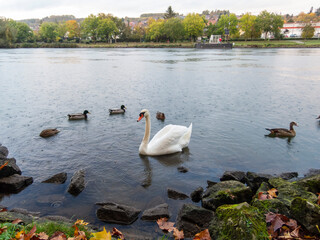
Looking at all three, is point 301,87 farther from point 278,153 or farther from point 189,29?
point 189,29

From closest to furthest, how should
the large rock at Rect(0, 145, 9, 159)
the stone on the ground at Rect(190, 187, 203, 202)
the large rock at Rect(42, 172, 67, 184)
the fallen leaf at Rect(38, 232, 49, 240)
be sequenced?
the fallen leaf at Rect(38, 232, 49, 240) → the stone on the ground at Rect(190, 187, 203, 202) → the large rock at Rect(42, 172, 67, 184) → the large rock at Rect(0, 145, 9, 159)

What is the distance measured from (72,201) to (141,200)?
1735 millimetres

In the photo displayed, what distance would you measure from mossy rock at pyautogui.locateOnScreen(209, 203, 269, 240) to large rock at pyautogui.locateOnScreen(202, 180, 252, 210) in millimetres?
1324

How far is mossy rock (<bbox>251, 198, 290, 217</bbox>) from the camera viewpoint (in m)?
4.99

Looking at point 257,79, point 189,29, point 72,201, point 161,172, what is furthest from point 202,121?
point 189,29

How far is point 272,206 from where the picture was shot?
5.14 metres

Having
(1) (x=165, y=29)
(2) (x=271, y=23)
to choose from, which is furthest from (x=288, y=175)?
(1) (x=165, y=29)

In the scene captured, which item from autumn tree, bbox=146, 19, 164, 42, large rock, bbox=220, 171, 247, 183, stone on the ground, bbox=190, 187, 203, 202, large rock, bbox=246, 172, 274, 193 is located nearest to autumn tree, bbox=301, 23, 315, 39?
autumn tree, bbox=146, 19, 164, 42

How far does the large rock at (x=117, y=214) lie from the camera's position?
5809 millimetres

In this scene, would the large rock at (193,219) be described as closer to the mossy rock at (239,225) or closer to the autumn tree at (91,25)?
the mossy rock at (239,225)

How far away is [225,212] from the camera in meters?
4.56

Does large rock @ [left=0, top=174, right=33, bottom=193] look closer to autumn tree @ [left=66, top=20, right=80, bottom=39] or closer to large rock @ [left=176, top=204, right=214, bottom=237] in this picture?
large rock @ [left=176, top=204, right=214, bottom=237]

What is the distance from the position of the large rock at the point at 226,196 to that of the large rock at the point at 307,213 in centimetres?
150

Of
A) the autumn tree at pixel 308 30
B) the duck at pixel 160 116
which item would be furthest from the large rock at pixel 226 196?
the autumn tree at pixel 308 30
